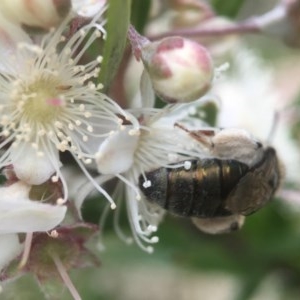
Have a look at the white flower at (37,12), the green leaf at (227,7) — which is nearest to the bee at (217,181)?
the white flower at (37,12)

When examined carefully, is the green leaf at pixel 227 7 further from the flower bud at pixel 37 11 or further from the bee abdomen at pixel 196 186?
the flower bud at pixel 37 11

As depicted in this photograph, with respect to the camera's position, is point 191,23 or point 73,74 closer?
point 73,74

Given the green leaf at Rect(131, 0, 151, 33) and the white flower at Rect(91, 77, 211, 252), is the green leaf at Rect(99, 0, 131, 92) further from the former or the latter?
the green leaf at Rect(131, 0, 151, 33)

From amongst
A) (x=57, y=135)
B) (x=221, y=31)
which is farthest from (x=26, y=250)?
(x=221, y=31)

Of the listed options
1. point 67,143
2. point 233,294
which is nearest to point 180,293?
point 233,294

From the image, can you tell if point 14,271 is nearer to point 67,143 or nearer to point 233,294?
point 67,143

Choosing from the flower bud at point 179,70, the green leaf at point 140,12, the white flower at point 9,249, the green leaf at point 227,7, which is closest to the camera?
the flower bud at point 179,70

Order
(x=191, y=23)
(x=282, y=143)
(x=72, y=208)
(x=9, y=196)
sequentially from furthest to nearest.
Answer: (x=282, y=143), (x=191, y=23), (x=72, y=208), (x=9, y=196)

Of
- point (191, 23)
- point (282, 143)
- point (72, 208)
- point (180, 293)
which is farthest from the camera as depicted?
point (180, 293)
